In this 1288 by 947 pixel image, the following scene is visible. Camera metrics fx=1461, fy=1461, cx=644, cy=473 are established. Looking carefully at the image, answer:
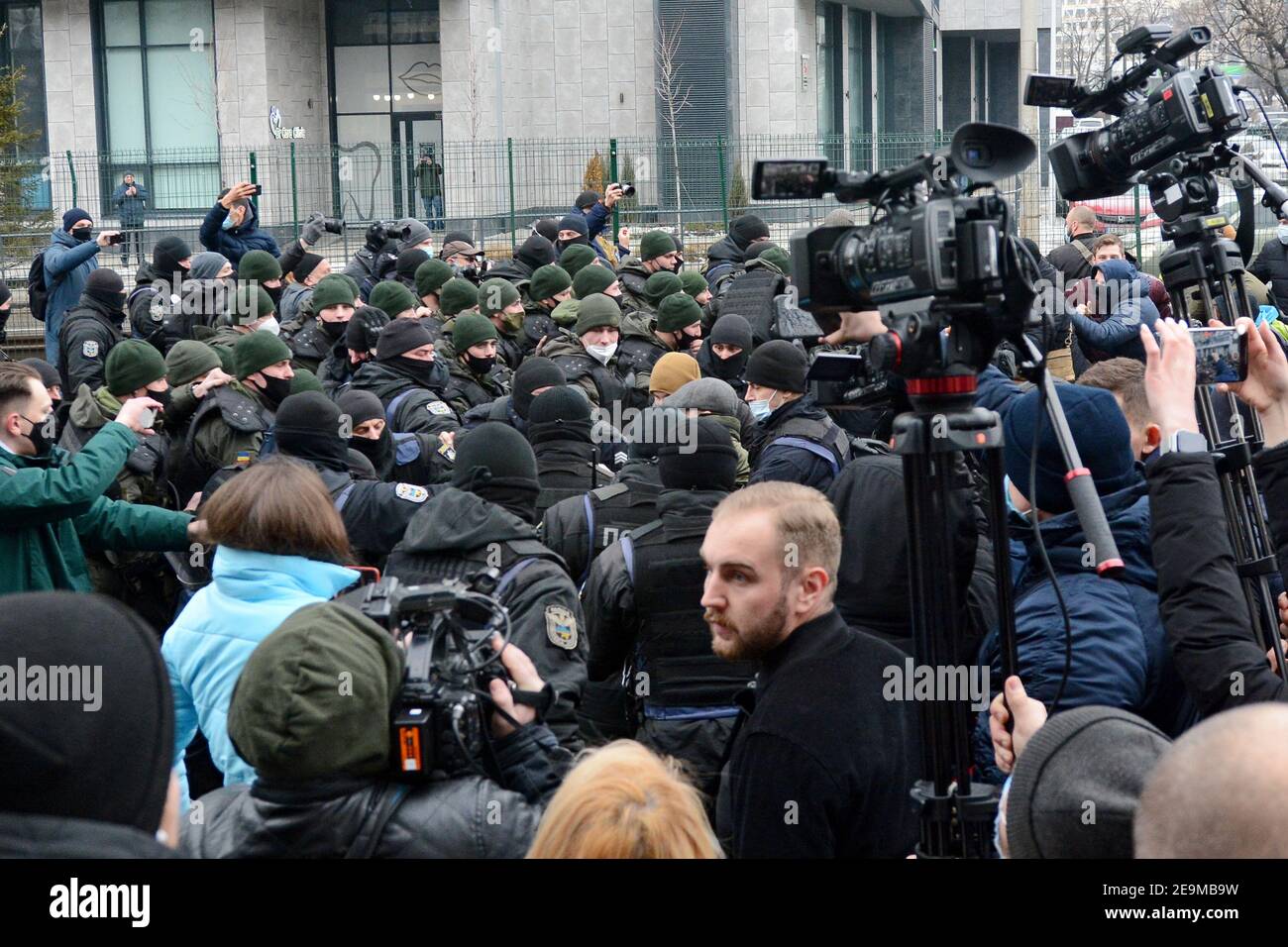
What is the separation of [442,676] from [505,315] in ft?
24.6

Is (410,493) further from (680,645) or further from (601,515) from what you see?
(680,645)

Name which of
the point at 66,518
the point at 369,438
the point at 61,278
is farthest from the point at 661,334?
the point at 61,278

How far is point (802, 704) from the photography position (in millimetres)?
3320

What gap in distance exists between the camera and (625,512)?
5488 mm

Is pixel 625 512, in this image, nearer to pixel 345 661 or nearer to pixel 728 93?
pixel 345 661

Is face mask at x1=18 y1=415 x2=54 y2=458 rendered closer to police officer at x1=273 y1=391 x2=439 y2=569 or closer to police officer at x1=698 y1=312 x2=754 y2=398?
police officer at x1=273 y1=391 x2=439 y2=569

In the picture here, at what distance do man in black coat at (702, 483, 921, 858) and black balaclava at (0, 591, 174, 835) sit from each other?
63.3 inches

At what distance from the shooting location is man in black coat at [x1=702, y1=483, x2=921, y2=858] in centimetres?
325

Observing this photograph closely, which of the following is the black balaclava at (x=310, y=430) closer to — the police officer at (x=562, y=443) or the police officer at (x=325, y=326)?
the police officer at (x=562, y=443)

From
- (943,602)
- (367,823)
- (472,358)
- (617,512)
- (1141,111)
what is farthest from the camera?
(472,358)

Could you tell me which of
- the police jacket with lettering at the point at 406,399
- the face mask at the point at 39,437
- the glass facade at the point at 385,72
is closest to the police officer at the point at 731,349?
the police jacket with lettering at the point at 406,399

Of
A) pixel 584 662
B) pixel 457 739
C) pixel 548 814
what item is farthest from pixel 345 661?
pixel 584 662

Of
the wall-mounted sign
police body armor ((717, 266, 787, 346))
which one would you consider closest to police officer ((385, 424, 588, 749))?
police body armor ((717, 266, 787, 346))

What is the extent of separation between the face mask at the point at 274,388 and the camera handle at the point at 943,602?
4647mm
